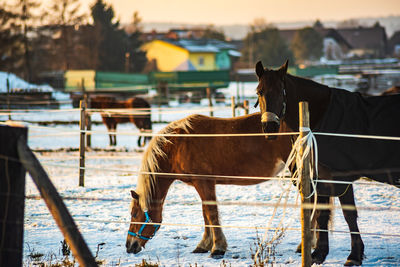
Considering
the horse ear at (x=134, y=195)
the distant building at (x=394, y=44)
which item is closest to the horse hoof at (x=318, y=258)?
the horse ear at (x=134, y=195)

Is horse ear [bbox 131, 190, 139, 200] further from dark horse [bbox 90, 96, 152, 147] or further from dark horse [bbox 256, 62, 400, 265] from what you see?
dark horse [bbox 90, 96, 152, 147]

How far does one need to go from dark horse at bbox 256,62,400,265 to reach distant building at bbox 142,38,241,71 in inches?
1703

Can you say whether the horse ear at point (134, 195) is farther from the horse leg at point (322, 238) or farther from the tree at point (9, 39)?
the tree at point (9, 39)

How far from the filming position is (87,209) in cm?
655

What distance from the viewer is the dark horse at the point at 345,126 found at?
4.00m

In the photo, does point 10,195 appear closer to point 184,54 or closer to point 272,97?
point 272,97

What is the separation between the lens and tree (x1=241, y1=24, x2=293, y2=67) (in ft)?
159

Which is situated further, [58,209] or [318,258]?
[318,258]

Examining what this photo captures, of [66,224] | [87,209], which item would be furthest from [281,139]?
[87,209]

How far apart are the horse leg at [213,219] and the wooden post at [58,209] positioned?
2.23 meters

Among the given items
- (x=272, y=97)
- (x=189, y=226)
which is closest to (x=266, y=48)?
(x=189, y=226)

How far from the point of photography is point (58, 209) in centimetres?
Answer: 261

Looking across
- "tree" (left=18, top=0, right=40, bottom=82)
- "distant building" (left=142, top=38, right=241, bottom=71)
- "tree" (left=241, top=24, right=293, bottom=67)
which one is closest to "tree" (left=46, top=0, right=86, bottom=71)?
"tree" (left=18, top=0, right=40, bottom=82)

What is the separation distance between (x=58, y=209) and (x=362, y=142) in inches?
113
